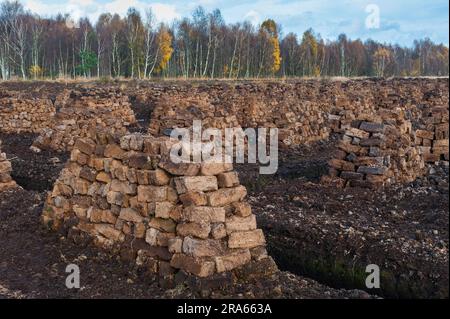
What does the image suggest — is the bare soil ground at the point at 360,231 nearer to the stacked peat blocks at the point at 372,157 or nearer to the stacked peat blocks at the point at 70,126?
the stacked peat blocks at the point at 372,157

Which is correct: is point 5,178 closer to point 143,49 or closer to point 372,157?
point 372,157

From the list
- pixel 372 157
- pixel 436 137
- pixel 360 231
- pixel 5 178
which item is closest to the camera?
pixel 360 231

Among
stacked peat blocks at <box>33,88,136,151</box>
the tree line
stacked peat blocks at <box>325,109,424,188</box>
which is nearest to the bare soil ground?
stacked peat blocks at <box>325,109,424,188</box>

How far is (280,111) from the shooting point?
58.0ft

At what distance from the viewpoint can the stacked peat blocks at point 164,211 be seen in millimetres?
5957

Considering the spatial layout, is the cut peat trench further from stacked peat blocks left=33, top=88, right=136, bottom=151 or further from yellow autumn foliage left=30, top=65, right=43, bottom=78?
yellow autumn foliage left=30, top=65, right=43, bottom=78

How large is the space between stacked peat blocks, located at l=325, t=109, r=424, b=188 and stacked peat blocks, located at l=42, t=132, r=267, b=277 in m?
5.38

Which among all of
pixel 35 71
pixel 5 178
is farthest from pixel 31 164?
pixel 35 71

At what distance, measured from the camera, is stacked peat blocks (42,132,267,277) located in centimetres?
596

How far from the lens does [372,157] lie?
11.3 meters

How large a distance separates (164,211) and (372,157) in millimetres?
6426

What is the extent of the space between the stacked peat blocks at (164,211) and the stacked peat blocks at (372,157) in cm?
538
